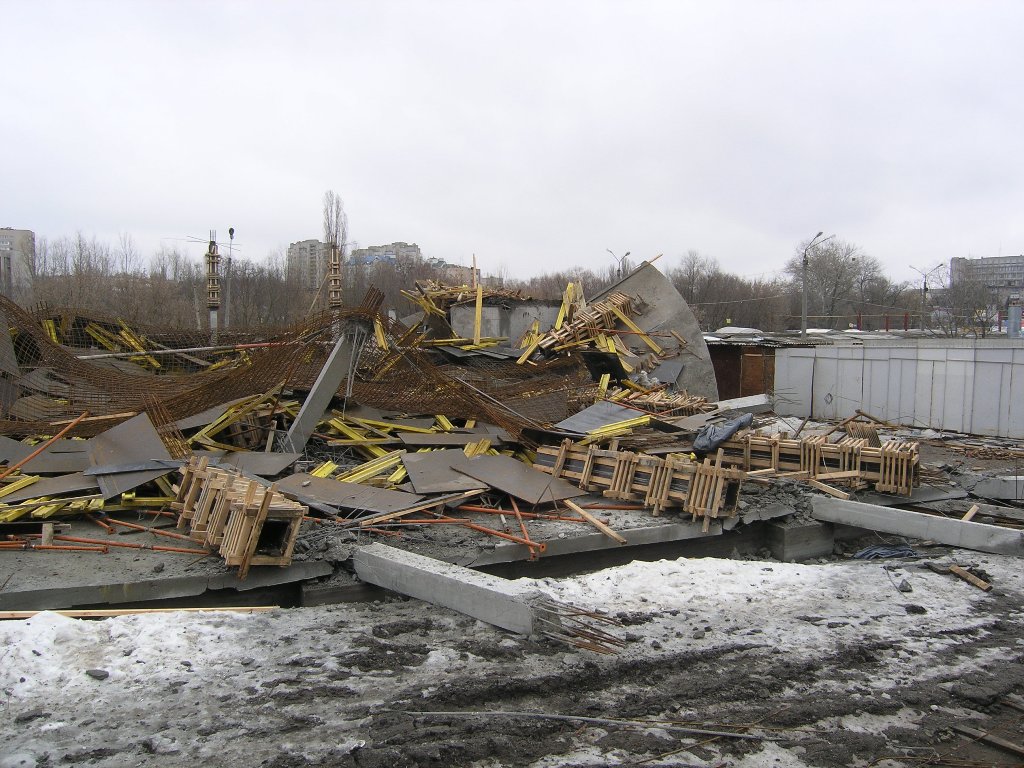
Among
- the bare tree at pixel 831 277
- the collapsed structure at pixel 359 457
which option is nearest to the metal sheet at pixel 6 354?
the collapsed structure at pixel 359 457

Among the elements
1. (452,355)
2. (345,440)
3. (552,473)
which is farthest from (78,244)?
(552,473)

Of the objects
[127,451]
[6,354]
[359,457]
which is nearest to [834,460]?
Answer: [359,457]

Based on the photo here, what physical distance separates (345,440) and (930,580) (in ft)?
25.6

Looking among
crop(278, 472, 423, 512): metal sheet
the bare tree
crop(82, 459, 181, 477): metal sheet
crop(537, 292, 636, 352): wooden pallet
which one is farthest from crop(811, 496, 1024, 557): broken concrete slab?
the bare tree

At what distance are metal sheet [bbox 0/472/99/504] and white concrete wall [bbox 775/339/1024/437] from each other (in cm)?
1647

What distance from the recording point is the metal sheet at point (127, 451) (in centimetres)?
793

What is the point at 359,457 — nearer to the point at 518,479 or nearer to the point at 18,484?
the point at 518,479

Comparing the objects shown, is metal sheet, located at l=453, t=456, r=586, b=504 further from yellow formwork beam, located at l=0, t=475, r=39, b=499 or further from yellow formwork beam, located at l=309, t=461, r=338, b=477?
yellow formwork beam, located at l=0, t=475, r=39, b=499

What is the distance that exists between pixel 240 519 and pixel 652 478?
5071 millimetres

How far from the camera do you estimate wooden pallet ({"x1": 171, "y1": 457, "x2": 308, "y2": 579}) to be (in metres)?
6.29

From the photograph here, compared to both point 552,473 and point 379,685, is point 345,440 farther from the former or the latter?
point 379,685

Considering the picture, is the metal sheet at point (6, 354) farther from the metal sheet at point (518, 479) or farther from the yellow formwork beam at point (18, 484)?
the metal sheet at point (518, 479)

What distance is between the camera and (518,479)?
929 cm

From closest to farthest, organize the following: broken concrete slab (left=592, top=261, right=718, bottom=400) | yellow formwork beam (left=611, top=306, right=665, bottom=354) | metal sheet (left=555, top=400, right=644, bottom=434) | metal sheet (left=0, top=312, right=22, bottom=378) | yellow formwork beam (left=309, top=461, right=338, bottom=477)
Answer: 1. yellow formwork beam (left=309, top=461, right=338, bottom=477)
2. metal sheet (left=0, top=312, right=22, bottom=378)
3. metal sheet (left=555, top=400, right=644, bottom=434)
4. yellow formwork beam (left=611, top=306, right=665, bottom=354)
5. broken concrete slab (left=592, top=261, right=718, bottom=400)
